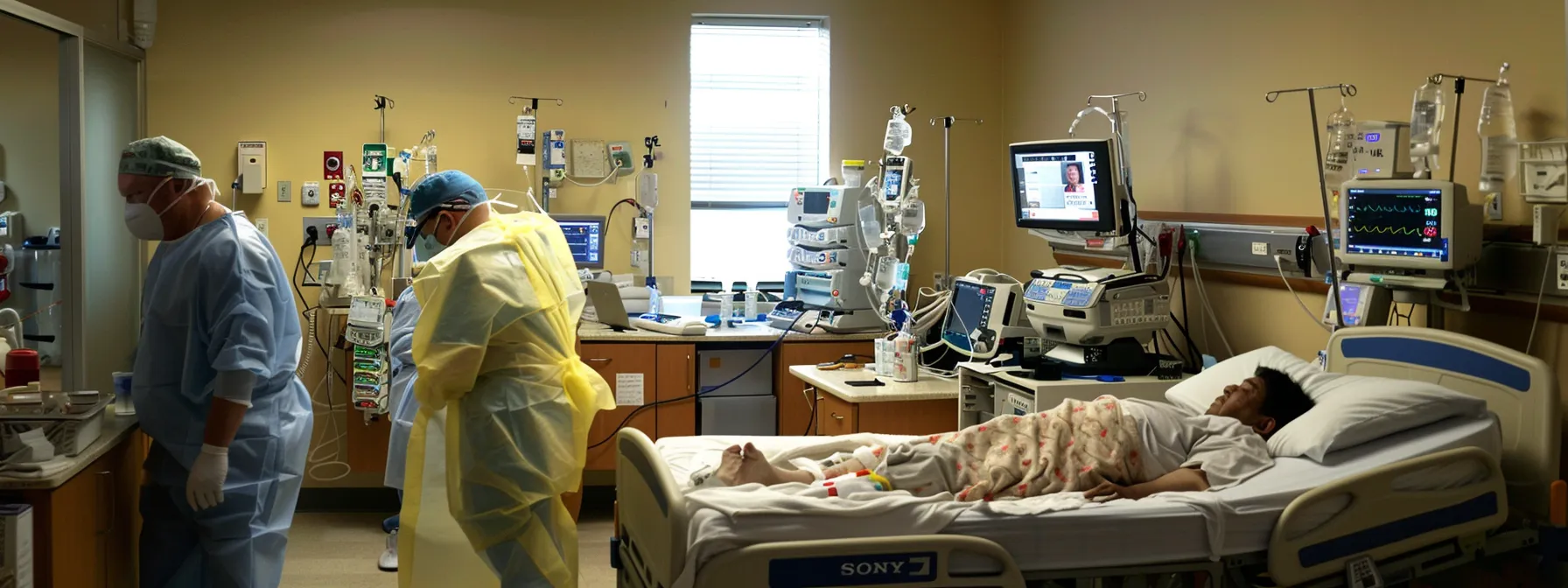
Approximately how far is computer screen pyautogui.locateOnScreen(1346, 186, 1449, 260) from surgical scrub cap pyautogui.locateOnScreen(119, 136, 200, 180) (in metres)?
2.92

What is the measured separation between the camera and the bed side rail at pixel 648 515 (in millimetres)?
2234

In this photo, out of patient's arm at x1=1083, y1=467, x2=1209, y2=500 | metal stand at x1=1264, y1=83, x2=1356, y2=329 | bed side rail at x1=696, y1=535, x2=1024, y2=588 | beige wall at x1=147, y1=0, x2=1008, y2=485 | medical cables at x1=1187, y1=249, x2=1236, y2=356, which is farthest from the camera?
beige wall at x1=147, y1=0, x2=1008, y2=485

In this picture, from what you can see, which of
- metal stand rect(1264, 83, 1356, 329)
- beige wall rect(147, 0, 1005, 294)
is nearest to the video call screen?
metal stand rect(1264, 83, 1356, 329)

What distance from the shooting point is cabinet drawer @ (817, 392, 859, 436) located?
3992mm

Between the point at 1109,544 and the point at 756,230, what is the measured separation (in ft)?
11.9

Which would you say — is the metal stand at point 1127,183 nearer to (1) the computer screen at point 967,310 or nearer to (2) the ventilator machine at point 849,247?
(1) the computer screen at point 967,310

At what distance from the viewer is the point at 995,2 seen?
5.73m

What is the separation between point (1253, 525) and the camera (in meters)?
2.39

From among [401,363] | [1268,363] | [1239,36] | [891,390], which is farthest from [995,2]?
[401,363]

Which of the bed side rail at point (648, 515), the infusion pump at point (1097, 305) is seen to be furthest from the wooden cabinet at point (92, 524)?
the infusion pump at point (1097, 305)

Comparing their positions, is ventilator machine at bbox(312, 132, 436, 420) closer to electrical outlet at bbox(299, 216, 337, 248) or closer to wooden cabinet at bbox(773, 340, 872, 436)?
electrical outlet at bbox(299, 216, 337, 248)

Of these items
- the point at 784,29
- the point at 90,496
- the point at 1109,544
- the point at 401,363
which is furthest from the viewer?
the point at 784,29

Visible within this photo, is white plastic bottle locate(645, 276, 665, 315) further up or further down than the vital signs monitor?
further down

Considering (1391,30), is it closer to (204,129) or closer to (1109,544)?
(1109,544)
